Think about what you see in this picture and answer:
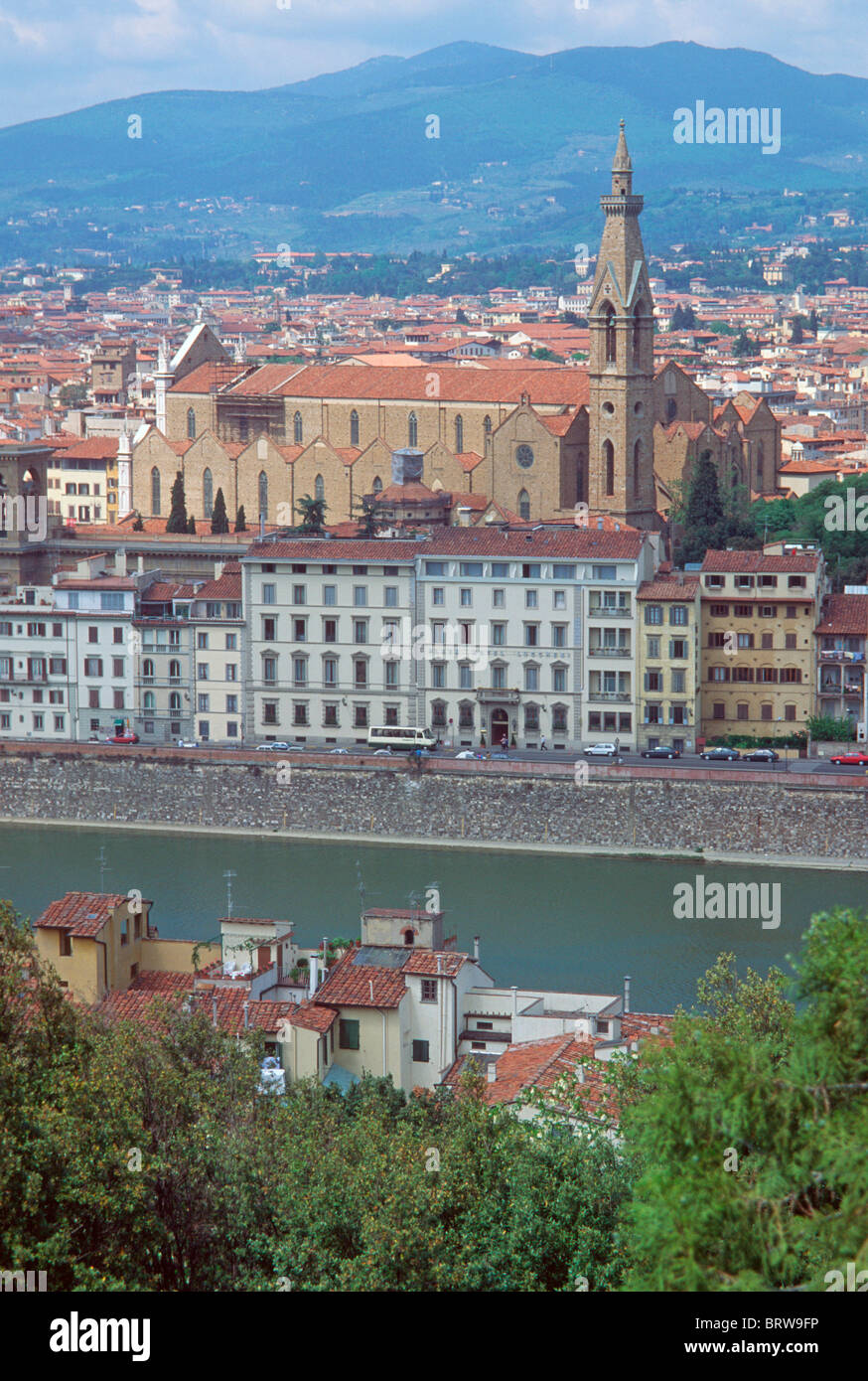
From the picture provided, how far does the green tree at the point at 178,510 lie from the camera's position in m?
35.2

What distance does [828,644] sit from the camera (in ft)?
84.4

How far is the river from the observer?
18.6 meters

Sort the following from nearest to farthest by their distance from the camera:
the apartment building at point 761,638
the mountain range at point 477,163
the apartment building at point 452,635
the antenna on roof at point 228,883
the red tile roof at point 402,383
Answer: the antenna on roof at point 228,883, the apartment building at point 761,638, the apartment building at point 452,635, the red tile roof at point 402,383, the mountain range at point 477,163

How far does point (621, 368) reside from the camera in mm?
32500

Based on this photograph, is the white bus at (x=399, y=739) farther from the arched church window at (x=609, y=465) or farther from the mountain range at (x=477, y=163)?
the mountain range at (x=477, y=163)

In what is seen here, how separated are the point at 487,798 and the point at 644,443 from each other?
31.9 feet

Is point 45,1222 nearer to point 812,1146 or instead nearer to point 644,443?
point 812,1146

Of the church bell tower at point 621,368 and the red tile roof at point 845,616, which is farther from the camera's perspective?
the church bell tower at point 621,368

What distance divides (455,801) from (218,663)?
155 inches

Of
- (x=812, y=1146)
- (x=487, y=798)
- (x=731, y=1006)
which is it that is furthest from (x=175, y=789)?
(x=812, y=1146)

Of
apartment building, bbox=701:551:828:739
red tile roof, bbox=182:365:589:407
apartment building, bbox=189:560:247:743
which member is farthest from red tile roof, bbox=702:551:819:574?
red tile roof, bbox=182:365:589:407

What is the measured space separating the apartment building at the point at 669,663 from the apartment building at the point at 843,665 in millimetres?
1361

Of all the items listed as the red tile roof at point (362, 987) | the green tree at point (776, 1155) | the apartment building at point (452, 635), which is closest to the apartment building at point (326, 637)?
the apartment building at point (452, 635)
